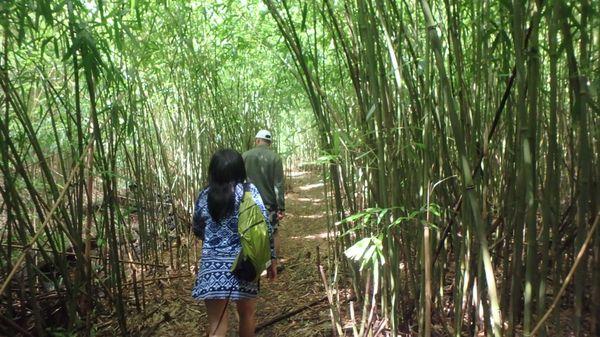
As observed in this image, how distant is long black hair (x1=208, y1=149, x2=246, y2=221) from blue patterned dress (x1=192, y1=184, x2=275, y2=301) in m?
0.03

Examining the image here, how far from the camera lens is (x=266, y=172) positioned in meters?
3.37

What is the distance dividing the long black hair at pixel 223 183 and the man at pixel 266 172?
1471 millimetres

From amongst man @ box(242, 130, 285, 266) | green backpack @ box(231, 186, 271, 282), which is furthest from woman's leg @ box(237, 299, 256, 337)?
man @ box(242, 130, 285, 266)

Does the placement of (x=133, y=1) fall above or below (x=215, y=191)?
above

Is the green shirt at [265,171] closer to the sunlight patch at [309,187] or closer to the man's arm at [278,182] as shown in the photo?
the man's arm at [278,182]

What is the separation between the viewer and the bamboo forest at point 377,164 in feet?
4.11

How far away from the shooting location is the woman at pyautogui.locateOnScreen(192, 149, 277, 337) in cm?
184

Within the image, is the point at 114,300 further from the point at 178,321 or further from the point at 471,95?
the point at 471,95

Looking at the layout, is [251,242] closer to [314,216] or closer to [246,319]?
[246,319]

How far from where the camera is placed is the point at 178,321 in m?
2.81

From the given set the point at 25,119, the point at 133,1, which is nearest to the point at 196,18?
the point at 133,1

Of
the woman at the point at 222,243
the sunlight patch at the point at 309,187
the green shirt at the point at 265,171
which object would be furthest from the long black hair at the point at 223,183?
the sunlight patch at the point at 309,187

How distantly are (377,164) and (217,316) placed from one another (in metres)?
0.90

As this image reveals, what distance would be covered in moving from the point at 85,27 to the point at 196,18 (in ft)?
6.63
